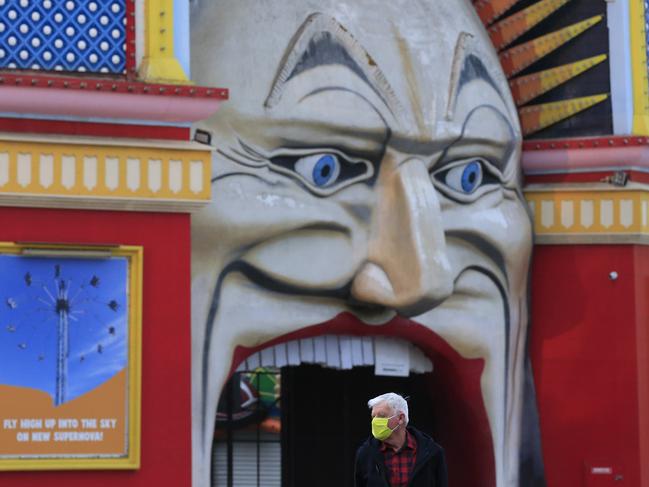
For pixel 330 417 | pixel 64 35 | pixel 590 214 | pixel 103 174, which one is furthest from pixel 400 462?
pixel 330 417

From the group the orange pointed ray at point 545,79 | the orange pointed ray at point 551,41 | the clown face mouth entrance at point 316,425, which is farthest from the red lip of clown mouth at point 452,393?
the orange pointed ray at point 551,41

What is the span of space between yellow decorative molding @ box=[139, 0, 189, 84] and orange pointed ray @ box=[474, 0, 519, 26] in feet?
14.9

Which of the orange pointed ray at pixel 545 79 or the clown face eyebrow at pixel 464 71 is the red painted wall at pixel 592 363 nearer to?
the orange pointed ray at pixel 545 79

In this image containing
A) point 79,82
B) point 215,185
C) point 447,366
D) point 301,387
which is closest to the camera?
point 79,82

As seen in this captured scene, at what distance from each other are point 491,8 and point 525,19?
36 centimetres

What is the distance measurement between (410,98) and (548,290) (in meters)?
2.72

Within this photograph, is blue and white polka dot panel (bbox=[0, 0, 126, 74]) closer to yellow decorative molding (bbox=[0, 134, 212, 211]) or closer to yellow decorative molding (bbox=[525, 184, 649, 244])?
yellow decorative molding (bbox=[0, 134, 212, 211])

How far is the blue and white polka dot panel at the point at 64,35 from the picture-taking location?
1441 centimetres

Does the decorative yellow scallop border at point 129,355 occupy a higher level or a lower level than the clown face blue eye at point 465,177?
lower

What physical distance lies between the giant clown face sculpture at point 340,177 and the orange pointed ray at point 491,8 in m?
1.05

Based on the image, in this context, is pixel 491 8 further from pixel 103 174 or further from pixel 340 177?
pixel 103 174

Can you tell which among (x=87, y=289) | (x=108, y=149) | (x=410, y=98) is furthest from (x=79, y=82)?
(x=410, y=98)

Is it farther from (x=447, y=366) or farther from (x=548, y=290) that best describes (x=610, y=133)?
(x=447, y=366)

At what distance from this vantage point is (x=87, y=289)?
566 inches
